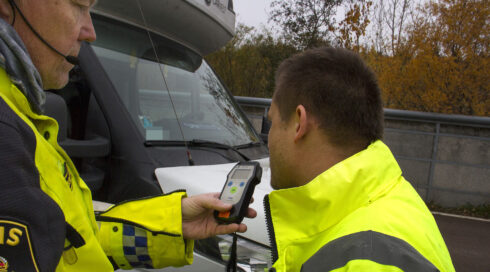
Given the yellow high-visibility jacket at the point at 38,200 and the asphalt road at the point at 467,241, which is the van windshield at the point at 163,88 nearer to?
the yellow high-visibility jacket at the point at 38,200

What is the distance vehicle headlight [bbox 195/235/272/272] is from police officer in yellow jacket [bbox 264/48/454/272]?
46 cm

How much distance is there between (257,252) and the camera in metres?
1.91

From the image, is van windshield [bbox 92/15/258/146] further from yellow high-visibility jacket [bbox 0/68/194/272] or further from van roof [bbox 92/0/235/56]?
yellow high-visibility jacket [bbox 0/68/194/272]

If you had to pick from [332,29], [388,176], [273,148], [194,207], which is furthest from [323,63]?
[332,29]

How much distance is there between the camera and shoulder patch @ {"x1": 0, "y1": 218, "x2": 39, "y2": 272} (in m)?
0.76

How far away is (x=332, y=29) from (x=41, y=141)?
36.2 ft

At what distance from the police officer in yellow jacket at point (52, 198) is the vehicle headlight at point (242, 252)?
216 millimetres

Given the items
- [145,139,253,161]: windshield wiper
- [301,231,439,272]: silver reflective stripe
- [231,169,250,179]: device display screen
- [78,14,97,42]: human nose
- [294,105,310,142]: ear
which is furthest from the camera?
[145,139,253,161]: windshield wiper

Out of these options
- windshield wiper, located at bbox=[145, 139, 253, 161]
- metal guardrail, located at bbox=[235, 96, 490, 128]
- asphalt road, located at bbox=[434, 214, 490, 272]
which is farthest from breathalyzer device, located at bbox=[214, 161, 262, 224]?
metal guardrail, located at bbox=[235, 96, 490, 128]

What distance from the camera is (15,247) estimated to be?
0.77m

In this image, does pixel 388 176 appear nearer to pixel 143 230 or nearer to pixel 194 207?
pixel 194 207

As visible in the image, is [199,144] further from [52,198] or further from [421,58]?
[421,58]

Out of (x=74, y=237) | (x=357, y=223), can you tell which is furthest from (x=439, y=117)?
(x=74, y=237)

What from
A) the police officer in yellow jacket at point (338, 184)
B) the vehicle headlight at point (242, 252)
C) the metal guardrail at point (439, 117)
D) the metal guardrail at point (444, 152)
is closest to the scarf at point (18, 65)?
the police officer in yellow jacket at point (338, 184)
